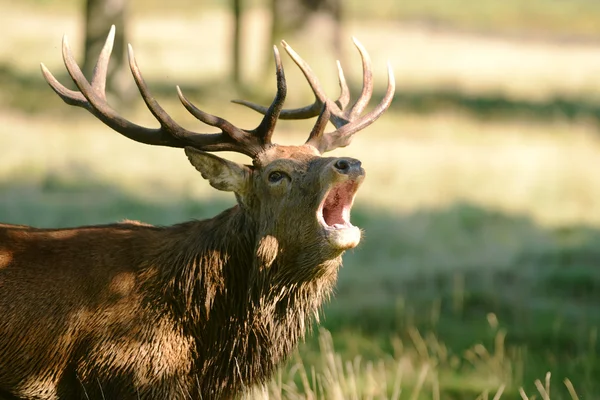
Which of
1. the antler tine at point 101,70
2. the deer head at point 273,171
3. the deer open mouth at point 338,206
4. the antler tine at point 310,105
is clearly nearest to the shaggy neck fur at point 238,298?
the deer head at point 273,171

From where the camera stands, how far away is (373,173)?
15219 mm

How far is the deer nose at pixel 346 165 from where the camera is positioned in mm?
5483

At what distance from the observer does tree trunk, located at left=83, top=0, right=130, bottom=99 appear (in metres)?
18.4

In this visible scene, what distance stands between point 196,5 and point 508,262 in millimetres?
28520

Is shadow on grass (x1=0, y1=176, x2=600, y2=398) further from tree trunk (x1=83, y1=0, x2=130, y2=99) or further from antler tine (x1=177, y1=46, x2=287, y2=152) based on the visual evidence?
tree trunk (x1=83, y1=0, x2=130, y2=99)

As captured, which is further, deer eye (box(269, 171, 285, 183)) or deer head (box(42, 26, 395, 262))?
deer eye (box(269, 171, 285, 183))

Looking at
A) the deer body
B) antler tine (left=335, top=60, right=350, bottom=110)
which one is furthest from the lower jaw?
antler tine (left=335, top=60, right=350, bottom=110)

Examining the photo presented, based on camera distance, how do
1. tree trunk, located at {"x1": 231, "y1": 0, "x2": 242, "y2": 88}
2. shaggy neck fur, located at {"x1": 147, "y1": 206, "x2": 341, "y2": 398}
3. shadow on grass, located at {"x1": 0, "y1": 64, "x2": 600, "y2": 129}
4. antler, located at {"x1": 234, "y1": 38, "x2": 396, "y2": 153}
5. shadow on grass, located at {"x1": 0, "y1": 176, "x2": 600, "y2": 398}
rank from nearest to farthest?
shaggy neck fur, located at {"x1": 147, "y1": 206, "x2": 341, "y2": 398} → antler, located at {"x1": 234, "y1": 38, "x2": 396, "y2": 153} → shadow on grass, located at {"x1": 0, "y1": 176, "x2": 600, "y2": 398} → shadow on grass, located at {"x1": 0, "y1": 64, "x2": 600, "y2": 129} → tree trunk, located at {"x1": 231, "y1": 0, "x2": 242, "y2": 88}

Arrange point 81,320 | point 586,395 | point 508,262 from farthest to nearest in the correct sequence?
point 508,262 → point 586,395 → point 81,320

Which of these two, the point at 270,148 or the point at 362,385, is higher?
the point at 270,148

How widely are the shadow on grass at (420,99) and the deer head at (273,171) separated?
42.9ft

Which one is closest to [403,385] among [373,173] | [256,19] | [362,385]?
[362,385]

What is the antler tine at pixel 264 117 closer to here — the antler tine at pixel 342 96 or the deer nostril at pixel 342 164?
the deer nostril at pixel 342 164

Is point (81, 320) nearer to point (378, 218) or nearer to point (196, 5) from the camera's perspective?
point (378, 218)
